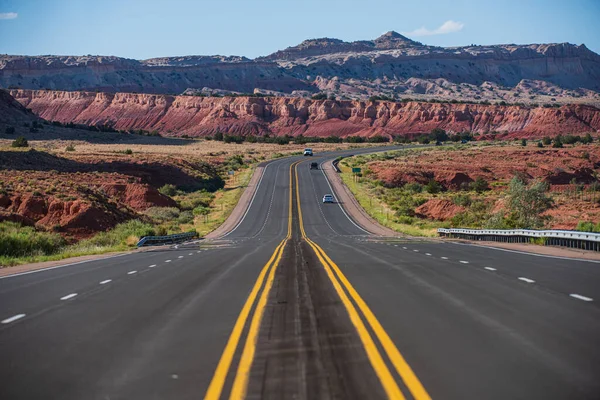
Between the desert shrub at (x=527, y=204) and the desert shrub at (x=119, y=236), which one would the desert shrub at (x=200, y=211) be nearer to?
the desert shrub at (x=119, y=236)

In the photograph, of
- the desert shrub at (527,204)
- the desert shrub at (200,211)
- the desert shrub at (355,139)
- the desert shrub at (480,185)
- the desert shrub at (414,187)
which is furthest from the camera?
the desert shrub at (355,139)

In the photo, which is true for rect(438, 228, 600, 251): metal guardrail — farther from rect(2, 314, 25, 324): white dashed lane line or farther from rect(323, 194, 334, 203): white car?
rect(323, 194, 334, 203): white car

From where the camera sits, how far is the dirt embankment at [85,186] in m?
42.7

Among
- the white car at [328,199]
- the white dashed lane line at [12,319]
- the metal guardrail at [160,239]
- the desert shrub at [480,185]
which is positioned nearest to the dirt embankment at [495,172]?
the desert shrub at [480,185]

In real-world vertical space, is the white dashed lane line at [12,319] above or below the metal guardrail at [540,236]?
above

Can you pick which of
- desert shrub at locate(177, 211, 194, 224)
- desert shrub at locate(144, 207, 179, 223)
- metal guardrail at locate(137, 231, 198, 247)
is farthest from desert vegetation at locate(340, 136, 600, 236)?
desert shrub at locate(144, 207, 179, 223)

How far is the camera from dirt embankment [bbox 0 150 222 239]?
42656 millimetres

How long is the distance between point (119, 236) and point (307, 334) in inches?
1271

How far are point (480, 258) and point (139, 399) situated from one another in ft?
51.7

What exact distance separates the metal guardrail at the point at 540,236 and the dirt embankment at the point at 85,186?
2450cm

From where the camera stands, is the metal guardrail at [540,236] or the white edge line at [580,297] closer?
the white edge line at [580,297]

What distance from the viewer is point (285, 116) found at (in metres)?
191

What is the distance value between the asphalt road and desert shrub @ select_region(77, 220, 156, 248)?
20301mm

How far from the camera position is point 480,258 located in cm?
2002
